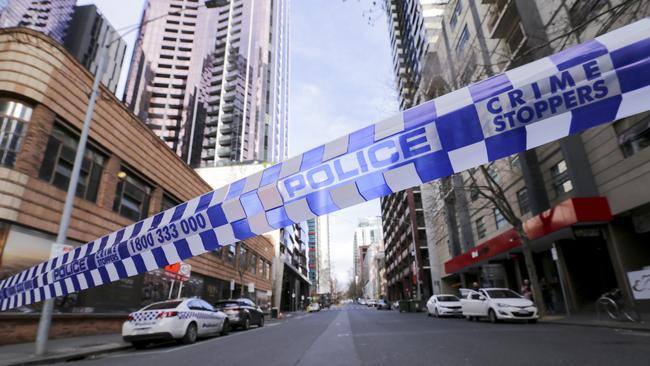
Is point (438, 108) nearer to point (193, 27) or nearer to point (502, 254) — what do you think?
point (502, 254)

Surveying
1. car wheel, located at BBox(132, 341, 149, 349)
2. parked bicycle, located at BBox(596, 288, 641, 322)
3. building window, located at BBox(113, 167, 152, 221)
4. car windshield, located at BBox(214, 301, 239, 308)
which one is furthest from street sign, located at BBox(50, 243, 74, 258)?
parked bicycle, located at BBox(596, 288, 641, 322)

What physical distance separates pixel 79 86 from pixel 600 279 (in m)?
24.3

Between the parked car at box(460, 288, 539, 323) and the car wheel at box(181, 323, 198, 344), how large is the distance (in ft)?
35.9

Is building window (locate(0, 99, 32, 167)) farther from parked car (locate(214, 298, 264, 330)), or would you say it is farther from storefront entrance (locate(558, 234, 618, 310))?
storefront entrance (locate(558, 234, 618, 310))

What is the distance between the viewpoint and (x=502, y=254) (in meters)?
22.9

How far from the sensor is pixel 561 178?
18.2 m

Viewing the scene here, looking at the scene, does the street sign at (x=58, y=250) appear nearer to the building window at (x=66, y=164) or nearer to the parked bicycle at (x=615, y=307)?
the building window at (x=66, y=164)

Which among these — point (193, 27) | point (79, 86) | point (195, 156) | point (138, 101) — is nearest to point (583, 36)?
point (79, 86)

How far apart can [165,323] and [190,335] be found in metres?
1.34

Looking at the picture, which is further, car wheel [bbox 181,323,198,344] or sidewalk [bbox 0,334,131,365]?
Result: car wheel [bbox 181,323,198,344]

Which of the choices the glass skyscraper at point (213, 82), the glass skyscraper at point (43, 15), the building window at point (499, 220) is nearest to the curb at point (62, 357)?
the building window at point (499, 220)

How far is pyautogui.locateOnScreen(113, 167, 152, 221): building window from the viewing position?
649 inches

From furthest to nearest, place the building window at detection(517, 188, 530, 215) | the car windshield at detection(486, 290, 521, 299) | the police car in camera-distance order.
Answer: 1. the building window at detection(517, 188, 530, 215)
2. the car windshield at detection(486, 290, 521, 299)
3. the police car

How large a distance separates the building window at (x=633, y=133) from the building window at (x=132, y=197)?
21.5 meters
